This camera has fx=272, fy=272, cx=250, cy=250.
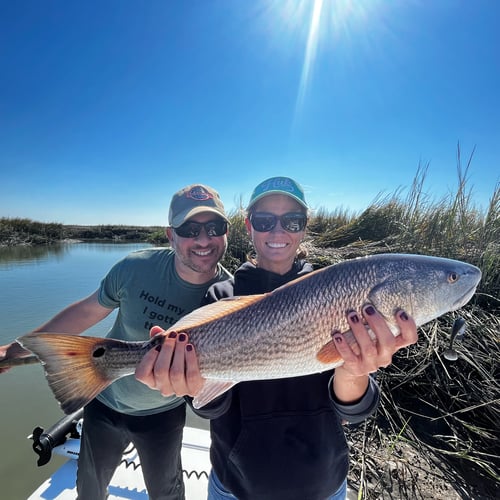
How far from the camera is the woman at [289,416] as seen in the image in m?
1.44

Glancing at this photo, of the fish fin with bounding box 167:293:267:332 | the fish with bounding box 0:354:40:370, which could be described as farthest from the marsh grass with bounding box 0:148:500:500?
the fish with bounding box 0:354:40:370

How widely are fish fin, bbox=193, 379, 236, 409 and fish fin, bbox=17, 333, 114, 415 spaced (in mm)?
529

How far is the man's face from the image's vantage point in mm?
2086

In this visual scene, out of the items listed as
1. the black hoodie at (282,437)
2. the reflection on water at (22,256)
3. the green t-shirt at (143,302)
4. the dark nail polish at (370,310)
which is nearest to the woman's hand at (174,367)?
the black hoodie at (282,437)

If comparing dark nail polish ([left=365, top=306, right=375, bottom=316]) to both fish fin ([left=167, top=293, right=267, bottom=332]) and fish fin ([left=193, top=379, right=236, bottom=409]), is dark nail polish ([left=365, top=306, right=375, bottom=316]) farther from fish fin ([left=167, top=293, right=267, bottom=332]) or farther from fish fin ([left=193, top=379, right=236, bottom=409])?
fish fin ([left=193, top=379, right=236, bottom=409])

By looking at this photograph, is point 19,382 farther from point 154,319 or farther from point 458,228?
point 458,228

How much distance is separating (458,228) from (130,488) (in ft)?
18.8

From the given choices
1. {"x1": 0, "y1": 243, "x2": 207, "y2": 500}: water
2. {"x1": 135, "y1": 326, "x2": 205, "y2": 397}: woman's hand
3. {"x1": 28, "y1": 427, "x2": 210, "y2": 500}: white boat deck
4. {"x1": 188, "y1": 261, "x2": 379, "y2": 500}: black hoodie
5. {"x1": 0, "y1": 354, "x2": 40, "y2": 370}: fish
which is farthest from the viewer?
{"x1": 0, "y1": 243, "x2": 207, "y2": 500}: water

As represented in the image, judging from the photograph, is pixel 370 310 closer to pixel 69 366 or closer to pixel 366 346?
pixel 366 346

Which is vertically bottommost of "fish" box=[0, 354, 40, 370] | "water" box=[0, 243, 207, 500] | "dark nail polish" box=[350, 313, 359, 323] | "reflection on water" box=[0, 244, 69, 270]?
"water" box=[0, 243, 207, 500]

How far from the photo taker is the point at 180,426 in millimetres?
2359

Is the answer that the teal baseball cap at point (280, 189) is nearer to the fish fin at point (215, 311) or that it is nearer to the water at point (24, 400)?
the fish fin at point (215, 311)

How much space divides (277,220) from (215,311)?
2.54 feet

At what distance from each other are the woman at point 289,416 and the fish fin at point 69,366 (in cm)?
33
